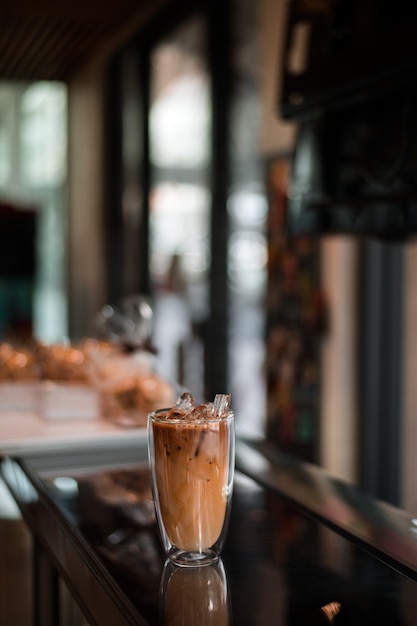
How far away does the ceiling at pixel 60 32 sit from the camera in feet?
18.0

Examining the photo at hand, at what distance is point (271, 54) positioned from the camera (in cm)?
372

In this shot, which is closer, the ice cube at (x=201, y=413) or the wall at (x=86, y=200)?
the ice cube at (x=201, y=413)

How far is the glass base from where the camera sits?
1.05 m

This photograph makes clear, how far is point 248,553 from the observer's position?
109 centimetres

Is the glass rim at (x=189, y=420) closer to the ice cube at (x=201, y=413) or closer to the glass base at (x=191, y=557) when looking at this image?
the ice cube at (x=201, y=413)

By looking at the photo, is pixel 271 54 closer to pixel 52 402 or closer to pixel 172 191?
pixel 172 191

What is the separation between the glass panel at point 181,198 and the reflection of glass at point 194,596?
365cm

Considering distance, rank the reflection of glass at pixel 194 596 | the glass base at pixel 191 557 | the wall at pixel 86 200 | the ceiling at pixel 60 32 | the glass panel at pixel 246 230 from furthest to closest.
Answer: the wall at pixel 86 200
the ceiling at pixel 60 32
the glass panel at pixel 246 230
the glass base at pixel 191 557
the reflection of glass at pixel 194 596

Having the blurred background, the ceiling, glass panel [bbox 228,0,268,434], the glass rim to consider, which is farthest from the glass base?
the ceiling

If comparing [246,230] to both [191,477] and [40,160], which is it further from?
[40,160]

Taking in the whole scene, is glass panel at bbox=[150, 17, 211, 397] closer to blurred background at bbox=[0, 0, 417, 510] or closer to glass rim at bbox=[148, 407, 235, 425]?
blurred background at bbox=[0, 0, 417, 510]

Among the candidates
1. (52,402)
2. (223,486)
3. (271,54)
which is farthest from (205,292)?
(223,486)

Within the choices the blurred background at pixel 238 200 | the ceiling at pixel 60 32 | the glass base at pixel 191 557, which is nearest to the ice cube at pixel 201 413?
the glass base at pixel 191 557

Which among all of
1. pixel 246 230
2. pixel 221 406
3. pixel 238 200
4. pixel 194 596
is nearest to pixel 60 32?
pixel 238 200
